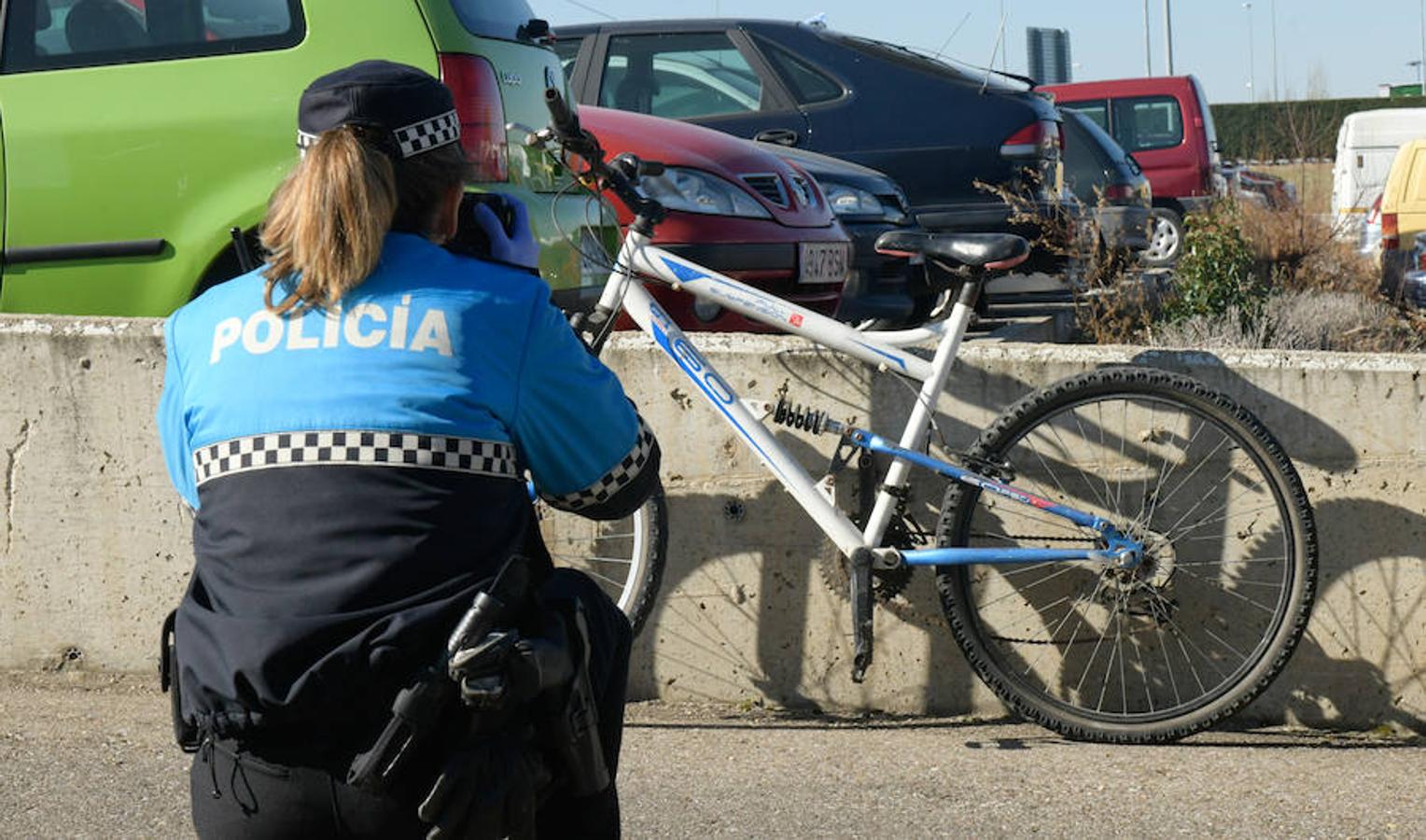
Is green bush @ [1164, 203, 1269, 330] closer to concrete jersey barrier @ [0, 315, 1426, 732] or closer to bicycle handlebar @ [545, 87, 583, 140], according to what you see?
concrete jersey barrier @ [0, 315, 1426, 732]

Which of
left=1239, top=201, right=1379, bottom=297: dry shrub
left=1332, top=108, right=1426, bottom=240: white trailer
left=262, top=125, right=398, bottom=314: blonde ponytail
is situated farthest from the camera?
left=1332, top=108, right=1426, bottom=240: white trailer

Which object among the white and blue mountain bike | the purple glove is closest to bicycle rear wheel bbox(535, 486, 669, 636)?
the white and blue mountain bike

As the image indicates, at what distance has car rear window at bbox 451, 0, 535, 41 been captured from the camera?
17.7ft

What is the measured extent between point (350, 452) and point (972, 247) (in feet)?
8.54

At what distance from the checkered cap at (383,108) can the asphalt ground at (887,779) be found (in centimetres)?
213

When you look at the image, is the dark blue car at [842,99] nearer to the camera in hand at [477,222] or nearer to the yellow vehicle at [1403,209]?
the yellow vehicle at [1403,209]

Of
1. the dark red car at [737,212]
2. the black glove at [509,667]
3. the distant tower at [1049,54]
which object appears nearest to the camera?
the black glove at [509,667]

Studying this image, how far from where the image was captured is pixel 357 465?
222cm

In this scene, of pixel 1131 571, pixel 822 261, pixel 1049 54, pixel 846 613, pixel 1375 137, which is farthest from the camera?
pixel 1049 54

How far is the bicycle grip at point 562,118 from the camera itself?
4555mm

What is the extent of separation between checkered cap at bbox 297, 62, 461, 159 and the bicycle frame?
7.69ft

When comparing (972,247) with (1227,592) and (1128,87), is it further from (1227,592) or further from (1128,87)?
(1128,87)

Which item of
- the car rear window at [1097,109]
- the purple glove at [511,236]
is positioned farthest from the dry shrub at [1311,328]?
the car rear window at [1097,109]

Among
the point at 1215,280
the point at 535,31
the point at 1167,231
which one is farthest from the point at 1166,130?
the point at 535,31
